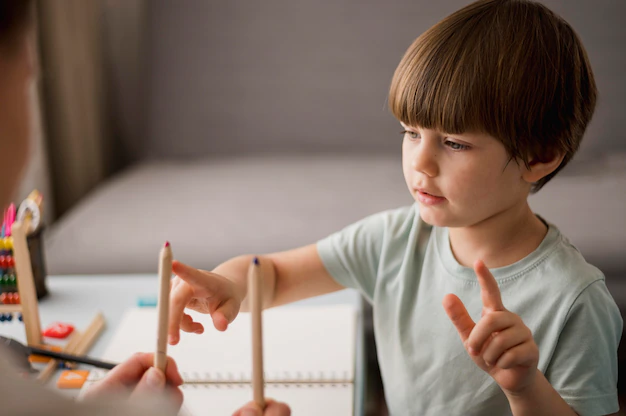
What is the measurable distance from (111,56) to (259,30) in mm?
469

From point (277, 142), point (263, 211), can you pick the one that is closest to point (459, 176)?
point (263, 211)

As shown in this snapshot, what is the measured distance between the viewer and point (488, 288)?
476 mm

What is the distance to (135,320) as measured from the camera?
816 mm

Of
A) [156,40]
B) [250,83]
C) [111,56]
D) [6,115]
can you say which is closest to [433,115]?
[6,115]

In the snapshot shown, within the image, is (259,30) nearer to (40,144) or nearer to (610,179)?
(40,144)

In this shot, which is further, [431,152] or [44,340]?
[44,340]

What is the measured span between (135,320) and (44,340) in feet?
0.35

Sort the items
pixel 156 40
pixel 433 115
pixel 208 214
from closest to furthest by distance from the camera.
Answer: pixel 433 115
pixel 208 214
pixel 156 40

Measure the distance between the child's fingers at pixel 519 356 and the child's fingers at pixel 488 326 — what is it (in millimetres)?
17

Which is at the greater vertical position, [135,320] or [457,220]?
[457,220]

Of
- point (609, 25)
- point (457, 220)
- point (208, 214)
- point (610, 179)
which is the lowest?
point (208, 214)

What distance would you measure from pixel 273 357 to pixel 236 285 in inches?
4.8

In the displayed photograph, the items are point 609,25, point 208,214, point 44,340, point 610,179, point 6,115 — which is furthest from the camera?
point 208,214

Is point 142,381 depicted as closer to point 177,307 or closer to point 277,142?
point 177,307
